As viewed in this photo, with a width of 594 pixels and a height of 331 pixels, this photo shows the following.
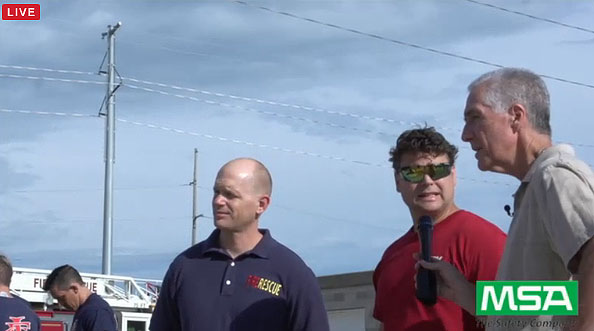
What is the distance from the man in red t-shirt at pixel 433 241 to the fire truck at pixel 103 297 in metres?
11.6

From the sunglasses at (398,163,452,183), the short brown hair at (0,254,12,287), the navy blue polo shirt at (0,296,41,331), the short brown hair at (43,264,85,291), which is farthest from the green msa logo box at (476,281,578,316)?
the short brown hair at (43,264,85,291)

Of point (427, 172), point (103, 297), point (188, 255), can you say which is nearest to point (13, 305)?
point (188, 255)

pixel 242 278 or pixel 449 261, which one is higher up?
pixel 449 261

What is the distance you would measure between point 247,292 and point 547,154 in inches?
69.6

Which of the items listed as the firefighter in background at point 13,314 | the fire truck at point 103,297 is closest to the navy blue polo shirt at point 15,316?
the firefighter in background at point 13,314

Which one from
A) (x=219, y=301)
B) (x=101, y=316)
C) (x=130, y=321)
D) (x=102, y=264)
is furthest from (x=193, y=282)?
(x=102, y=264)

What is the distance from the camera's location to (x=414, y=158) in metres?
4.69

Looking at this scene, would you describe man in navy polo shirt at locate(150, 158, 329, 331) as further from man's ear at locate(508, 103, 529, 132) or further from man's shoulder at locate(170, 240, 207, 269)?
man's ear at locate(508, 103, 529, 132)

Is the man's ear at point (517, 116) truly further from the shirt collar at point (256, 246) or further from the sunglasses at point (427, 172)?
the shirt collar at point (256, 246)

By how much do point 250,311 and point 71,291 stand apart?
14.5ft

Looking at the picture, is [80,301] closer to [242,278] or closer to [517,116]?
[242,278]

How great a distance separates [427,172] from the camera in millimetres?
4652

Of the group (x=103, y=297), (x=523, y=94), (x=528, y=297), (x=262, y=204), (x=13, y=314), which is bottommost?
(x=103, y=297)

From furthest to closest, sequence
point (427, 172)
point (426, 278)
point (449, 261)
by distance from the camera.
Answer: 1. point (427, 172)
2. point (449, 261)
3. point (426, 278)
